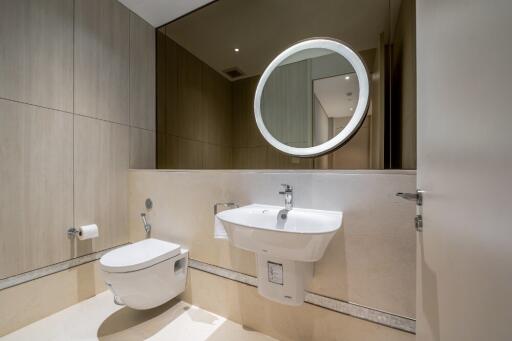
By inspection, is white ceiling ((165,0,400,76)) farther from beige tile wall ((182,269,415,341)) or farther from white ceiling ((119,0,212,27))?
beige tile wall ((182,269,415,341))

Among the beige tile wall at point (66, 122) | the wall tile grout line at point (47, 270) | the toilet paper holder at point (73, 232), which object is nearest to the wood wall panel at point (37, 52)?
the beige tile wall at point (66, 122)

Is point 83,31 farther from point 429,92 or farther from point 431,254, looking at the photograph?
point 431,254

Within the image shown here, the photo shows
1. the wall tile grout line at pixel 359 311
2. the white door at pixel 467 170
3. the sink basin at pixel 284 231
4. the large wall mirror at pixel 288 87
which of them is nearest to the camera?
the white door at pixel 467 170

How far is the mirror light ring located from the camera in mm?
1276

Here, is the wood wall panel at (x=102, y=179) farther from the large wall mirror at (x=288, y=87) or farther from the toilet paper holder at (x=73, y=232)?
the large wall mirror at (x=288, y=87)

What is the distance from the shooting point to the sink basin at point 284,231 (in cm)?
90

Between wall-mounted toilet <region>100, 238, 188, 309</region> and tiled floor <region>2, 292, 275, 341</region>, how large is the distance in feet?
0.49

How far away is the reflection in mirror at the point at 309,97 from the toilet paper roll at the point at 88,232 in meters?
1.52

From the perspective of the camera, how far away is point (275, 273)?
3.77ft

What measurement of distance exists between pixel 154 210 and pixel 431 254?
185 centimetres

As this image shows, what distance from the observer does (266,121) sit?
A: 1.60 meters

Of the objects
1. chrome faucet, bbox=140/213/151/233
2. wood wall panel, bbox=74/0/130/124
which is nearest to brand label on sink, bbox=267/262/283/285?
chrome faucet, bbox=140/213/151/233

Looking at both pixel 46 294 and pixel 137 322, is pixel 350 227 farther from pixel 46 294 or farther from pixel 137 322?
pixel 46 294

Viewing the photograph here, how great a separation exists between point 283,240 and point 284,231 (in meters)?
0.05
